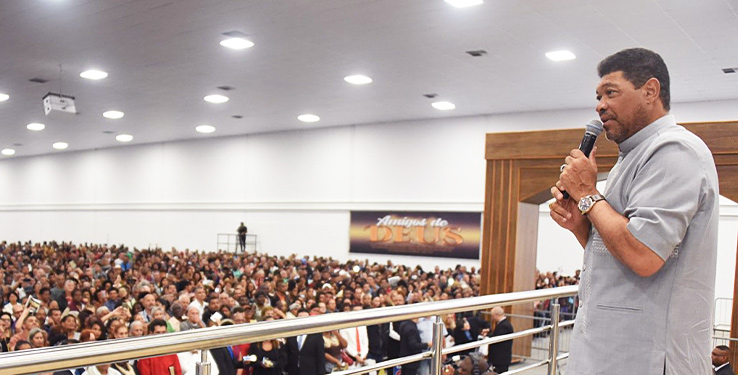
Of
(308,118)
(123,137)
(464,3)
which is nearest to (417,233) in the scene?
(308,118)

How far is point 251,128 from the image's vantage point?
77.3ft

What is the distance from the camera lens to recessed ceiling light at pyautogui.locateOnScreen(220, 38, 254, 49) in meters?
11.7

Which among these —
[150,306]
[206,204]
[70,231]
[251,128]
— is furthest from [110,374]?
[70,231]

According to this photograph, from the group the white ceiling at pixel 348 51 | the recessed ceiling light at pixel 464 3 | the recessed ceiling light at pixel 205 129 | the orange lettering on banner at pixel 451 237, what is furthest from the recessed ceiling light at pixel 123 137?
the recessed ceiling light at pixel 464 3

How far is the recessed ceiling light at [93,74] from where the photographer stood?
14531mm

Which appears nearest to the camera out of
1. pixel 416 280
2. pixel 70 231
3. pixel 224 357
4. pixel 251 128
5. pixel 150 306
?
pixel 224 357

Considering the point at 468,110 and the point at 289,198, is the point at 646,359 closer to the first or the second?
the point at 468,110

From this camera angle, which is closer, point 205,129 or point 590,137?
point 590,137

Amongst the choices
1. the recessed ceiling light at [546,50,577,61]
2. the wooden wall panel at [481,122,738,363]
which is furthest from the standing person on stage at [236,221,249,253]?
the wooden wall panel at [481,122,738,363]

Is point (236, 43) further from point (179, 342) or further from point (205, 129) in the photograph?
point (205, 129)

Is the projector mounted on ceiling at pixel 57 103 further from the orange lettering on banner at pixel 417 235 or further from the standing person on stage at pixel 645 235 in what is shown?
the standing person on stage at pixel 645 235

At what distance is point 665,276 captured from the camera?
178 centimetres

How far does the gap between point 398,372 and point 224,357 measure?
9.52 feet

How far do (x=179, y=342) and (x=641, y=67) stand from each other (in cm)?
139
